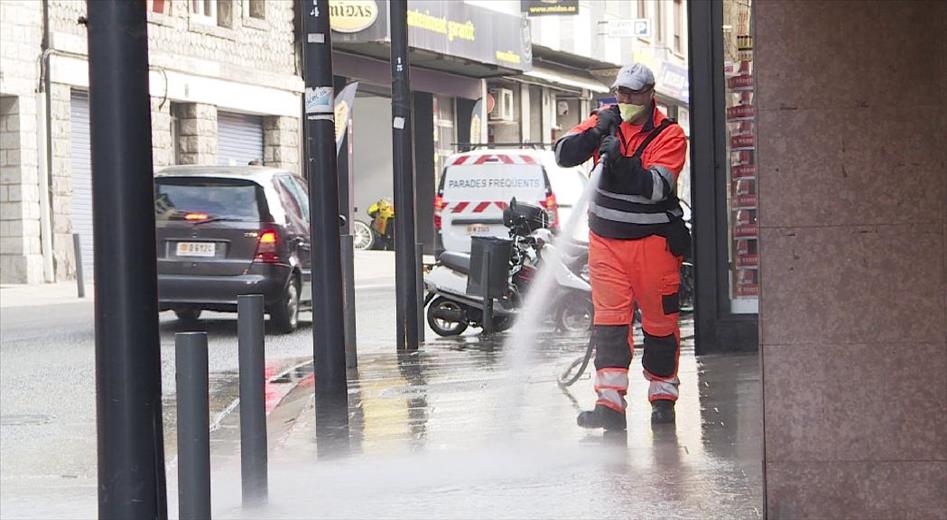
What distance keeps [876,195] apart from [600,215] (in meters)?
3.12

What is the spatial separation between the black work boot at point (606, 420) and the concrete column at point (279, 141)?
82.1 ft

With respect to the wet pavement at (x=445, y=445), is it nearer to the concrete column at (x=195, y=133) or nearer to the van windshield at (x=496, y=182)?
the van windshield at (x=496, y=182)

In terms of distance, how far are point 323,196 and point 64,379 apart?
4.23 metres

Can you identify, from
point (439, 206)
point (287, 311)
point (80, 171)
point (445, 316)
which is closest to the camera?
point (445, 316)

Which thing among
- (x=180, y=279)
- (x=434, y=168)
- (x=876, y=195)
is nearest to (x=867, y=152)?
(x=876, y=195)

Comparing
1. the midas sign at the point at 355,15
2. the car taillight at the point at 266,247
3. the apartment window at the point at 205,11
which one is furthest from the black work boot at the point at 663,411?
the midas sign at the point at 355,15

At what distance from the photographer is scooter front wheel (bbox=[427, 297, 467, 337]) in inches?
617

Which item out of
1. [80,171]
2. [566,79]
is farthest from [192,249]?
[566,79]

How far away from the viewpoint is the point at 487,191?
21.9 metres

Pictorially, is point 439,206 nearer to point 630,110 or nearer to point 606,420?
point 630,110

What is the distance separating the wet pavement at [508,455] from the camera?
6.44m

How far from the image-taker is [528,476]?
711cm

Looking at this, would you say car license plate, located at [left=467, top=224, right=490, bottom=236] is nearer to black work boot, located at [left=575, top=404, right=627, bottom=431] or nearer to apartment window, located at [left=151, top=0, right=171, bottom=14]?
apartment window, located at [left=151, top=0, right=171, bottom=14]

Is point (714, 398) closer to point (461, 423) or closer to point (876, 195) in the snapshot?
point (461, 423)
